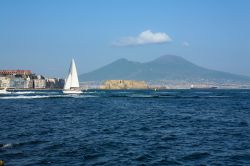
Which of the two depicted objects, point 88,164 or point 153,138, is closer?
point 88,164

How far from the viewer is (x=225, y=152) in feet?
83.1

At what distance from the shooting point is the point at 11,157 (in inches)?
927

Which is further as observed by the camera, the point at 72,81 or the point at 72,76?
the point at 72,81

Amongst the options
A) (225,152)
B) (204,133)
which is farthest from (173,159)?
(204,133)

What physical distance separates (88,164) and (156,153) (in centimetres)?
500

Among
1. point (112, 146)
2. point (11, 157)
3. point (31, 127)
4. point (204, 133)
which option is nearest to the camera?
point (11, 157)

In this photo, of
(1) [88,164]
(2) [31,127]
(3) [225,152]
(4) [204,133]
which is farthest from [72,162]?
(2) [31,127]

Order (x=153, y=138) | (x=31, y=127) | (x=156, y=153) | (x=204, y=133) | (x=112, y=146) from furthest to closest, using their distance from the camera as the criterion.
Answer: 1. (x=31, y=127)
2. (x=204, y=133)
3. (x=153, y=138)
4. (x=112, y=146)
5. (x=156, y=153)

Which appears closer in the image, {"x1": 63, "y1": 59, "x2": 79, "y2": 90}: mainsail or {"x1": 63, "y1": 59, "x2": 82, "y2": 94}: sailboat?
{"x1": 63, "y1": 59, "x2": 79, "y2": 90}: mainsail

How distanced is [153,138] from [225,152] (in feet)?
24.4

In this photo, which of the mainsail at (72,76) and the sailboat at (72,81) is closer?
the mainsail at (72,76)

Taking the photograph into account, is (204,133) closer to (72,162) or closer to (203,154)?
(203,154)

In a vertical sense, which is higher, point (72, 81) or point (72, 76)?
point (72, 76)

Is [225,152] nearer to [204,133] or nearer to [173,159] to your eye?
[173,159]
